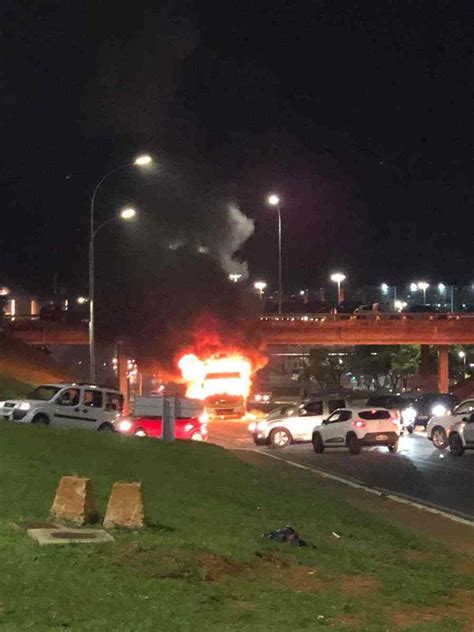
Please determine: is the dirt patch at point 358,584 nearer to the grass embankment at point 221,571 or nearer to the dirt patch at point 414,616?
the grass embankment at point 221,571

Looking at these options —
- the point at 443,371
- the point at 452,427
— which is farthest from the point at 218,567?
the point at 443,371

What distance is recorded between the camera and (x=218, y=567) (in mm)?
9109

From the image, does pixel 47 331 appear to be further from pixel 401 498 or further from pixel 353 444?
pixel 401 498

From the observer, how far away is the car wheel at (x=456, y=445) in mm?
29219

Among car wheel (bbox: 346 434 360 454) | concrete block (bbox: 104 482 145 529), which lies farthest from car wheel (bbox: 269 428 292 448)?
concrete block (bbox: 104 482 145 529)

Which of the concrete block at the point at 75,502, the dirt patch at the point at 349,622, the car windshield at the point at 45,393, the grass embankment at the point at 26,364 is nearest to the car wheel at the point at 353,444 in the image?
the car windshield at the point at 45,393

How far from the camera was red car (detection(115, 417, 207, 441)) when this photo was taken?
105 ft

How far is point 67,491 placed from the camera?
35.5 feet

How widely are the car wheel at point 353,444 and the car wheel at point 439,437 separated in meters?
2.72

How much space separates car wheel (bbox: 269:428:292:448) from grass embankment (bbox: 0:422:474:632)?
61.0 feet

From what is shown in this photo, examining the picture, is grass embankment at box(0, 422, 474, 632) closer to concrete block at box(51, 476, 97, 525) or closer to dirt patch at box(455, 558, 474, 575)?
dirt patch at box(455, 558, 474, 575)

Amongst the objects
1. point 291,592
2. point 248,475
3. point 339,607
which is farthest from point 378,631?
point 248,475

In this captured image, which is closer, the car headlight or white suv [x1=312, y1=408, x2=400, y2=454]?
white suv [x1=312, y1=408, x2=400, y2=454]

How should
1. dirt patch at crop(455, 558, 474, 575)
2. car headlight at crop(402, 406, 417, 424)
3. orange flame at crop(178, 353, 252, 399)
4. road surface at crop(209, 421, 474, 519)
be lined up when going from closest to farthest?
dirt patch at crop(455, 558, 474, 575) → road surface at crop(209, 421, 474, 519) → car headlight at crop(402, 406, 417, 424) → orange flame at crop(178, 353, 252, 399)
